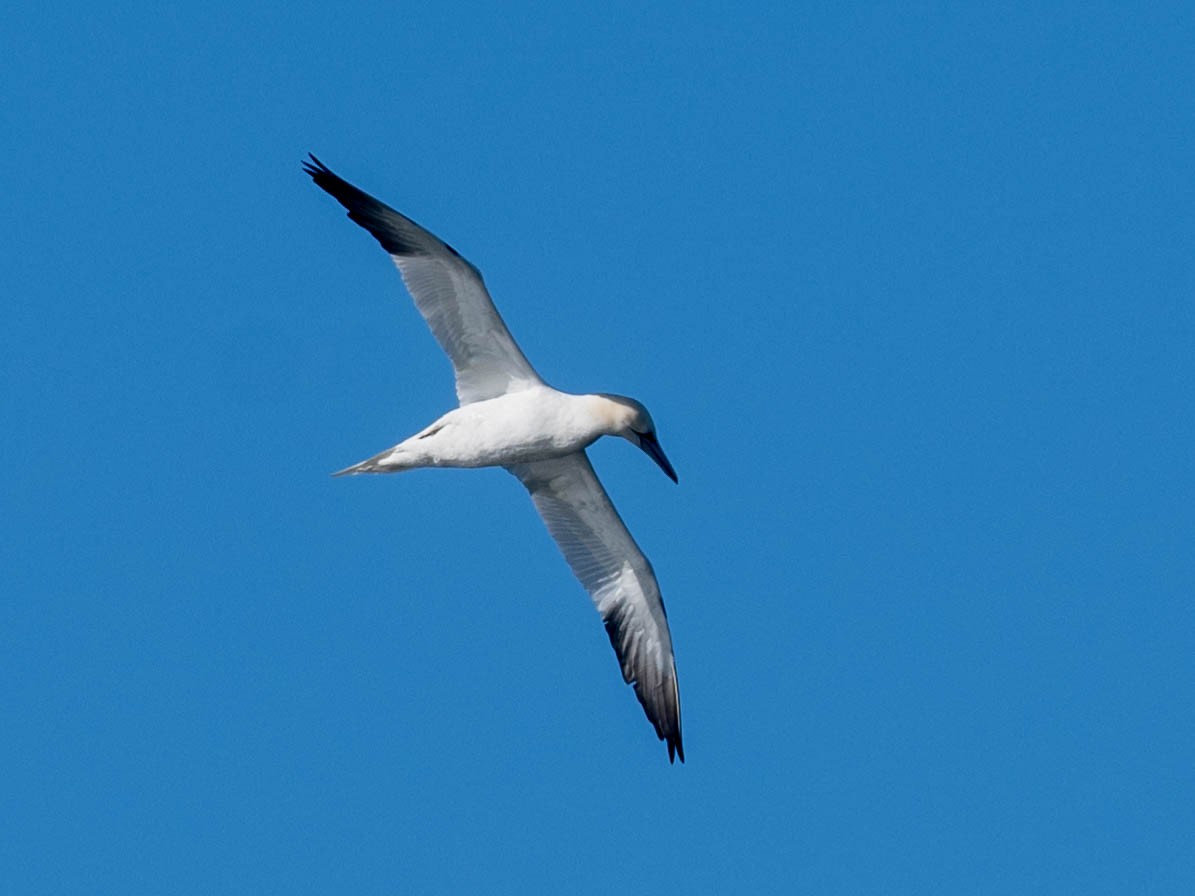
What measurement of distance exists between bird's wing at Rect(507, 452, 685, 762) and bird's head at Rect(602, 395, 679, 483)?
80 centimetres

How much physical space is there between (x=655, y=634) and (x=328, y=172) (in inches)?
179

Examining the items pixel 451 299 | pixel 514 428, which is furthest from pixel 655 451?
pixel 451 299

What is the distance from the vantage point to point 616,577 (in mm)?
18656

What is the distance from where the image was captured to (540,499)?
1844cm

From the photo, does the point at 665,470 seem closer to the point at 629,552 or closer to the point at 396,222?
the point at 629,552

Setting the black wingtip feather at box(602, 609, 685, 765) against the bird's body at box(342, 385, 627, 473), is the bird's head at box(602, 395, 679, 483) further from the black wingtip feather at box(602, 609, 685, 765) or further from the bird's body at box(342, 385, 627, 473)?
the black wingtip feather at box(602, 609, 685, 765)

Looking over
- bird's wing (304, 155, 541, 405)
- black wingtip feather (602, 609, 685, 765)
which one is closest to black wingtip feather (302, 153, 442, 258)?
bird's wing (304, 155, 541, 405)

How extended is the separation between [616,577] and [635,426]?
1789 mm

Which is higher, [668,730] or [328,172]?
[328,172]

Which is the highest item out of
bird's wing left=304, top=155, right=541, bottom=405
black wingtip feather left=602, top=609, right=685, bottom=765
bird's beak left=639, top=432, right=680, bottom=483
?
bird's wing left=304, top=155, right=541, bottom=405

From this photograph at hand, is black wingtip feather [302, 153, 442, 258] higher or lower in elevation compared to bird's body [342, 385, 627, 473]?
higher

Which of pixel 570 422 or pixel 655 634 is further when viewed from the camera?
pixel 655 634

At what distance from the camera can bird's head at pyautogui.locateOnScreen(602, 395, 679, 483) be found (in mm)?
17297

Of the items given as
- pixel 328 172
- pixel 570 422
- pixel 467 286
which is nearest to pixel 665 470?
pixel 570 422
